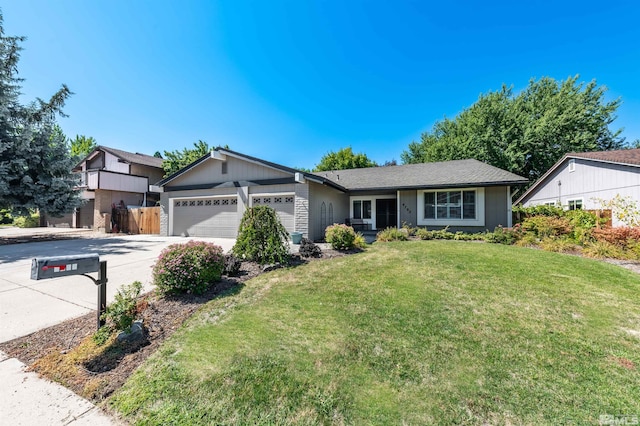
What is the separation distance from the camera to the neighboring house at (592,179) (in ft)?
37.9

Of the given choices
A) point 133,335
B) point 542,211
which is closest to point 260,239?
point 133,335

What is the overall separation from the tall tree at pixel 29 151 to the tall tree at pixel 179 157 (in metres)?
8.99

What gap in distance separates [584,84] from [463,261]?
27.2 metres

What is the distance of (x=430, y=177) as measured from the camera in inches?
555

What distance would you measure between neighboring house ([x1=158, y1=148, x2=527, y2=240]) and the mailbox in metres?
8.51

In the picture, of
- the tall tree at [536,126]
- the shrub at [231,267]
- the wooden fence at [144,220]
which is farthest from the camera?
the tall tree at [536,126]

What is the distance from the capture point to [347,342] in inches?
127

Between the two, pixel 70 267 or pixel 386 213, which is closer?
pixel 70 267

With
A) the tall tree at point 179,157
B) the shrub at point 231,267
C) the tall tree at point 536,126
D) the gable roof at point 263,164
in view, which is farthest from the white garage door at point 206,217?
the tall tree at point 536,126

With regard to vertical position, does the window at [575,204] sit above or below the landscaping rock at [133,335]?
above

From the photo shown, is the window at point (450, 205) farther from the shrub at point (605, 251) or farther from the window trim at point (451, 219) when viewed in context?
the shrub at point (605, 251)

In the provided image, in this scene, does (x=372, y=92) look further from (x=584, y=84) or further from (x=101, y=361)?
(x=584, y=84)

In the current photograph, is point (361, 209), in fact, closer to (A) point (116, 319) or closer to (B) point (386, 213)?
(B) point (386, 213)

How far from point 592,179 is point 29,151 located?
94.9 ft
